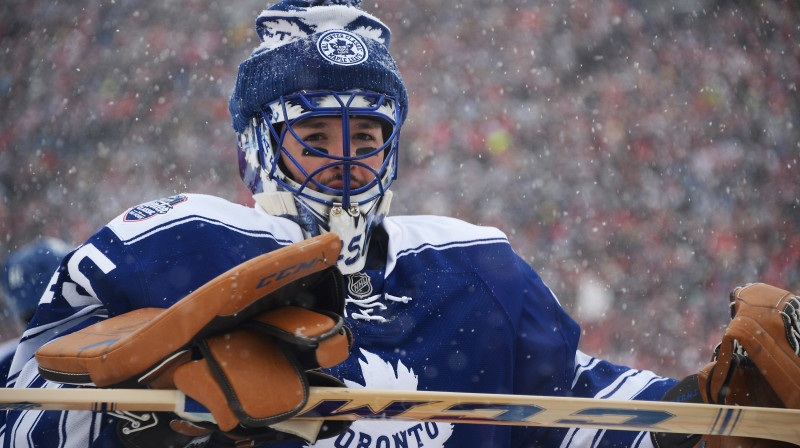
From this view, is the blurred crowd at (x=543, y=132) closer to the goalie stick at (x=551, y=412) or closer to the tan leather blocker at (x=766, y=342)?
the tan leather blocker at (x=766, y=342)

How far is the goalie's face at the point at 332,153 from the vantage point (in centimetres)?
163

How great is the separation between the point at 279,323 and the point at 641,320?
12.5ft

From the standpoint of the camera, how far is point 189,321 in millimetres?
1058

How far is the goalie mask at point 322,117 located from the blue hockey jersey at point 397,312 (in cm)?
7

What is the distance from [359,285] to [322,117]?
0.38 m

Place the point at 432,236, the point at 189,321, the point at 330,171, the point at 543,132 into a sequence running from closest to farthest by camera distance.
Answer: the point at 189,321 < the point at 330,171 < the point at 432,236 < the point at 543,132

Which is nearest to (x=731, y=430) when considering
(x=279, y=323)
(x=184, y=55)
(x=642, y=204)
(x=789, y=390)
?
(x=789, y=390)

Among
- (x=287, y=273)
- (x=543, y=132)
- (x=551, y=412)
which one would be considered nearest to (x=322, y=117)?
(x=287, y=273)

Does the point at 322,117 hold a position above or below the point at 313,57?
below

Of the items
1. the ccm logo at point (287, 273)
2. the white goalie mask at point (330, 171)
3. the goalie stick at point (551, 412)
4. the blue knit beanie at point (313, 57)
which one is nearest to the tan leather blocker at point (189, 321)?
the ccm logo at point (287, 273)

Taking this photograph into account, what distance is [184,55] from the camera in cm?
520

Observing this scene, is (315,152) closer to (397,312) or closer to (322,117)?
(322,117)

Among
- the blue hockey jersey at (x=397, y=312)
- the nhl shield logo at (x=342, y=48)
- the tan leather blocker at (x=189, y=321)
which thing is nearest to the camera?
the tan leather blocker at (x=189, y=321)

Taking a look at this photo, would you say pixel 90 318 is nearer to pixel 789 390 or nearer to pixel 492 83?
pixel 789 390
